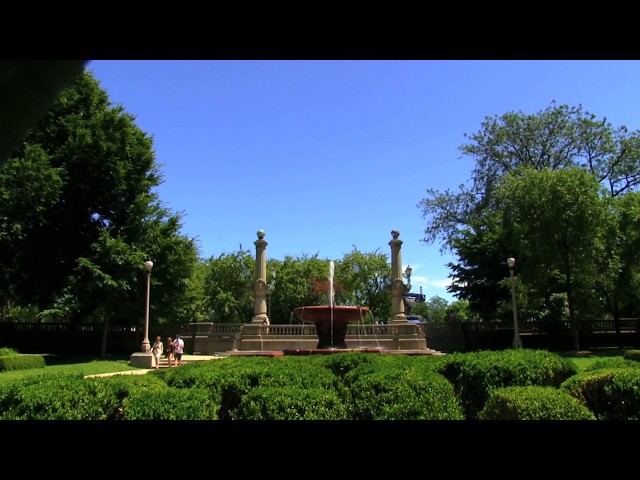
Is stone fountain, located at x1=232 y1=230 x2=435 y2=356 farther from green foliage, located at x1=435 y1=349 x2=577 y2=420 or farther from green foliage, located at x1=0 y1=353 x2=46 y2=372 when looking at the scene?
green foliage, located at x1=435 y1=349 x2=577 y2=420

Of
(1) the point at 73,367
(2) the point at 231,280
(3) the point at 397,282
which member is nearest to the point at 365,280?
(2) the point at 231,280

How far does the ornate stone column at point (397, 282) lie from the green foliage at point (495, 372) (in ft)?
75.3

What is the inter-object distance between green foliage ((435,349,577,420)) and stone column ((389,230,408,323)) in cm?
2296

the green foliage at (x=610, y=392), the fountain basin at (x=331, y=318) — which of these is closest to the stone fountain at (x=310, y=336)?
the fountain basin at (x=331, y=318)

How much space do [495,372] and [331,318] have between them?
597 inches

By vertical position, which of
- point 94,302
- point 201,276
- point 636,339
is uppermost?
point 201,276

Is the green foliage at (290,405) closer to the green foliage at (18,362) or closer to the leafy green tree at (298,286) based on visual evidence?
the green foliage at (18,362)

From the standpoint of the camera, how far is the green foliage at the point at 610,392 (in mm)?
5340

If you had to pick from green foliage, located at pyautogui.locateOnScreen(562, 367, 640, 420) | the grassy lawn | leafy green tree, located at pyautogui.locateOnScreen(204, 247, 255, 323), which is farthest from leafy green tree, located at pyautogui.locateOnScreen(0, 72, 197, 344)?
green foliage, located at pyautogui.locateOnScreen(562, 367, 640, 420)

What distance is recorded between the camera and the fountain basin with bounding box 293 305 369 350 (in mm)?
21359

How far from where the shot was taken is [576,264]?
28188 mm

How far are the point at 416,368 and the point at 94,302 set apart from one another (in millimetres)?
27664
